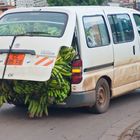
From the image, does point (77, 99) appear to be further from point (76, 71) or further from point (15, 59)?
point (15, 59)

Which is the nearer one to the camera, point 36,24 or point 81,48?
point 81,48

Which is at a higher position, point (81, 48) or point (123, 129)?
point (81, 48)

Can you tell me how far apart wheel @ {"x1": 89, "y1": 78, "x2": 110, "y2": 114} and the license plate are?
4.74 feet

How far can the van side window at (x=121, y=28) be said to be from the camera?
9539 mm

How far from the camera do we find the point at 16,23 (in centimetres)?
885

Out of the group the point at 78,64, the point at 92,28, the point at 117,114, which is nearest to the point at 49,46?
the point at 78,64

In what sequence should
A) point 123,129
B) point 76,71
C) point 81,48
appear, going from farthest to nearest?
point 81,48 → point 76,71 → point 123,129

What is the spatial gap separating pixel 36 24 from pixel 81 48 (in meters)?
0.90

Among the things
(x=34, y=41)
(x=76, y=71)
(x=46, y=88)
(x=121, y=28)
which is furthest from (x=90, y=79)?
(x=121, y=28)

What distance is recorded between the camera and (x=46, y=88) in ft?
26.7

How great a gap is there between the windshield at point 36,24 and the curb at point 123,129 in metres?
1.71

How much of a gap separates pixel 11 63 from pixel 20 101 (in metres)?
0.72

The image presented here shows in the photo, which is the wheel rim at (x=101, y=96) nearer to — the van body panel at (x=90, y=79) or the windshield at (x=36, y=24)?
the van body panel at (x=90, y=79)

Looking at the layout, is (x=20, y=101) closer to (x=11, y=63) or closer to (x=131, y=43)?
(x=11, y=63)
